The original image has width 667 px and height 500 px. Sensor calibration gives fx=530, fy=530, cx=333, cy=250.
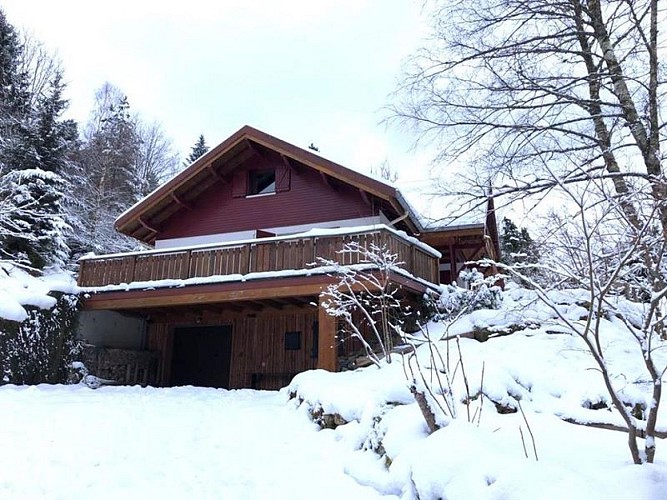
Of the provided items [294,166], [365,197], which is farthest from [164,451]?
[294,166]

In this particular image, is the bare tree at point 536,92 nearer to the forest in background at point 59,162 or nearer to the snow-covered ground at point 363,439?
the snow-covered ground at point 363,439

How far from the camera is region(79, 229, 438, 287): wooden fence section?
1043 cm

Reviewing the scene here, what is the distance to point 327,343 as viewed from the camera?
32.9ft

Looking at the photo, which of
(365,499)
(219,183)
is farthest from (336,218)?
(365,499)

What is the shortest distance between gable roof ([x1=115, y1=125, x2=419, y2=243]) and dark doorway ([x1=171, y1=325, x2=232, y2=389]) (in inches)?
129

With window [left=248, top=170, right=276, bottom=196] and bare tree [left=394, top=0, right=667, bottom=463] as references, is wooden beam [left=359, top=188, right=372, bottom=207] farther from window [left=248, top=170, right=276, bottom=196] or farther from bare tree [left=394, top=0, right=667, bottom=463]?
bare tree [left=394, top=0, right=667, bottom=463]

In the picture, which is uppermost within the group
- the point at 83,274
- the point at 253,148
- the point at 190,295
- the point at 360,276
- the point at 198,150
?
the point at 198,150

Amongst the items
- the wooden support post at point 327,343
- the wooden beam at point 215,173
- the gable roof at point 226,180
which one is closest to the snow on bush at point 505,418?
the wooden support post at point 327,343

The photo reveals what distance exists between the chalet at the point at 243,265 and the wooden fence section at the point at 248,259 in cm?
2

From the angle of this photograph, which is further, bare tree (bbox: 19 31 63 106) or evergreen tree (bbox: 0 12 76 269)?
bare tree (bbox: 19 31 63 106)

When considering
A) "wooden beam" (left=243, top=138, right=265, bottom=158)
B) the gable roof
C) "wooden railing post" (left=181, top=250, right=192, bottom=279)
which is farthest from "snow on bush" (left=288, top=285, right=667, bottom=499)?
"wooden beam" (left=243, top=138, right=265, bottom=158)

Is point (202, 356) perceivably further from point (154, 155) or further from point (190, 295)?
point (154, 155)

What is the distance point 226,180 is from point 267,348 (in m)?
5.04

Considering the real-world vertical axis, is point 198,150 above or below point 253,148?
above
